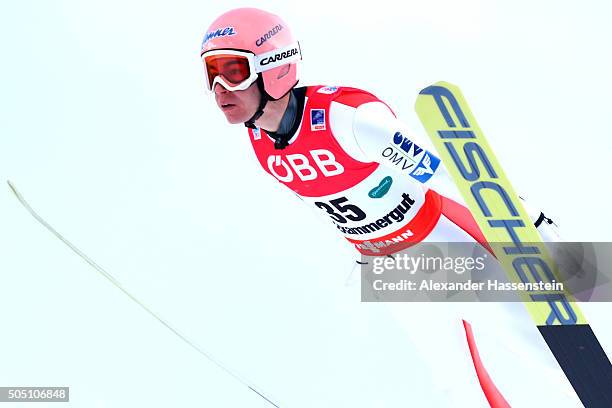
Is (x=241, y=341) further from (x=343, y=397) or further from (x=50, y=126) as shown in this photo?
(x=50, y=126)

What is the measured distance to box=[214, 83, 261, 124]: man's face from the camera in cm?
273

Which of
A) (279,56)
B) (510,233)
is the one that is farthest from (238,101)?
(510,233)

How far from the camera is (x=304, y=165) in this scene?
279 cm

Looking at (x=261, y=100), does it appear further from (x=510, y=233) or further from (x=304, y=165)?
(x=510, y=233)

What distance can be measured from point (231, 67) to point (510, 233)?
1.10 meters

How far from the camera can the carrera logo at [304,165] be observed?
2.74 m

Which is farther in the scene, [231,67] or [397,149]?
[231,67]

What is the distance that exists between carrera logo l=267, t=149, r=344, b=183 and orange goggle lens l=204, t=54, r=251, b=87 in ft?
1.08

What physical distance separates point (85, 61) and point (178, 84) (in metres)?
0.67

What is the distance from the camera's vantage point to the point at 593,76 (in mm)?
5168

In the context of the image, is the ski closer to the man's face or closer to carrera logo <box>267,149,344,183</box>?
carrera logo <box>267,149,344,183</box>
